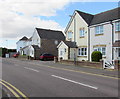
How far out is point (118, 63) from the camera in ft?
49.9

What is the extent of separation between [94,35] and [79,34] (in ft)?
12.8

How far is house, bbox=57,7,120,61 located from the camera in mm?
20562

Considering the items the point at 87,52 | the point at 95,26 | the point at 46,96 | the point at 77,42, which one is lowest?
the point at 46,96

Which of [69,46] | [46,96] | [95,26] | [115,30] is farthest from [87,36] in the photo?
[46,96]

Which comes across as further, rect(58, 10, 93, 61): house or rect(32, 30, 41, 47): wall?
rect(32, 30, 41, 47): wall

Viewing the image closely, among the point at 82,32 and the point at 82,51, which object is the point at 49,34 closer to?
the point at 82,32

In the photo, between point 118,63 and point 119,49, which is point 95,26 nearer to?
point 119,49

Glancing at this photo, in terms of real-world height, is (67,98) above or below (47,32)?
below

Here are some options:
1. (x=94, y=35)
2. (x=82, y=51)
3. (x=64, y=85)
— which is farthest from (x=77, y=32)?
(x=64, y=85)

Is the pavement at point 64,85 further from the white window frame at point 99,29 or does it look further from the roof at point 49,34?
the roof at point 49,34

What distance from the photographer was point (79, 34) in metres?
27.0

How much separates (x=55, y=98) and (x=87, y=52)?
19794mm

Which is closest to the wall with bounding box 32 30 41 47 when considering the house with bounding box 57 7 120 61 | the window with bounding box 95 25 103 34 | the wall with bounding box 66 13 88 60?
the house with bounding box 57 7 120 61

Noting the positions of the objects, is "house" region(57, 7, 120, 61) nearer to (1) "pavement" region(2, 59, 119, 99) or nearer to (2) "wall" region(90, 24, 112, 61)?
(2) "wall" region(90, 24, 112, 61)
